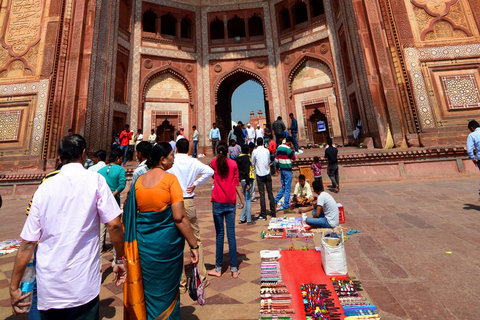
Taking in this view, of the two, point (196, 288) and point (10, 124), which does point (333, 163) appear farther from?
point (10, 124)

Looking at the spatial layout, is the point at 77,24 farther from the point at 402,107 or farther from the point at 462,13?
the point at 462,13

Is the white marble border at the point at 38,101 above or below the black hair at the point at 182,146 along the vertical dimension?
above

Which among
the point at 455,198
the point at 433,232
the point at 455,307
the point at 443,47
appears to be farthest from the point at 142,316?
the point at 443,47

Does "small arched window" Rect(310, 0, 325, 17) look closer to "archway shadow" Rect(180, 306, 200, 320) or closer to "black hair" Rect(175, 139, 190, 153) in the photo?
"black hair" Rect(175, 139, 190, 153)

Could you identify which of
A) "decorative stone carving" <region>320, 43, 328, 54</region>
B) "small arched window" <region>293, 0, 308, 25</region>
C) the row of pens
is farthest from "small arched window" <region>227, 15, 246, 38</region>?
the row of pens

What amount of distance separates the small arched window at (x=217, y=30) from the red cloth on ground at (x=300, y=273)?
17.1m

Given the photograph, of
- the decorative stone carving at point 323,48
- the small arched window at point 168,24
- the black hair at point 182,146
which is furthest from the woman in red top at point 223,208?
the small arched window at point 168,24

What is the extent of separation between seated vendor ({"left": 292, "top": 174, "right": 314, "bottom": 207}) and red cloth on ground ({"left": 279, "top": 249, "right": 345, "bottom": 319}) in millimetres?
2726

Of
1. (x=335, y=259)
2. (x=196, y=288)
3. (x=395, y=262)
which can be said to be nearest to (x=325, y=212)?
(x=395, y=262)

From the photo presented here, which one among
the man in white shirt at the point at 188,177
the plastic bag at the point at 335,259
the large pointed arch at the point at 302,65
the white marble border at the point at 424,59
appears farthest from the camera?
the large pointed arch at the point at 302,65

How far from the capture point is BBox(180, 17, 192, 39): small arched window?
51.4 ft

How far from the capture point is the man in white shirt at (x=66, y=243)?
116 cm

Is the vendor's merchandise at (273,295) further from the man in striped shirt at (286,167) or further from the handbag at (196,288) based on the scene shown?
the man in striped shirt at (286,167)

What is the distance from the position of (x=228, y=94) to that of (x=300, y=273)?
16986 millimetres
